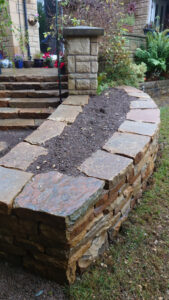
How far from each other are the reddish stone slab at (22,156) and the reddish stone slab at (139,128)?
3.03 ft

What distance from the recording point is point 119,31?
16.0 feet

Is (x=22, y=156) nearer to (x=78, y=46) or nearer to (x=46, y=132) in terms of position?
(x=46, y=132)

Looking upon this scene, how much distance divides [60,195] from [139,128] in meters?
1.38

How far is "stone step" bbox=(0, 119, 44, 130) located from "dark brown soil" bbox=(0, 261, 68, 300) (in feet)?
6.38

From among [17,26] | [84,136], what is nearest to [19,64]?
[17,26]

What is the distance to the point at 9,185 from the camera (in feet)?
4.99

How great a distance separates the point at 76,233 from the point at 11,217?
411 millimetres

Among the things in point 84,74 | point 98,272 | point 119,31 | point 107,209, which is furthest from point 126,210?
point 119,31

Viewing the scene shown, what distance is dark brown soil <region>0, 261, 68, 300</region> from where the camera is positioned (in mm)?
1415

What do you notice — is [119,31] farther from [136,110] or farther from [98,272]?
[98,272]

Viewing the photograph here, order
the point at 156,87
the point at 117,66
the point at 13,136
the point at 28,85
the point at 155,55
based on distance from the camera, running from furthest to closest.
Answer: the point at 156,87
the point at 155,55
the point at 117,66
the point at 28,85
the point at 13,136

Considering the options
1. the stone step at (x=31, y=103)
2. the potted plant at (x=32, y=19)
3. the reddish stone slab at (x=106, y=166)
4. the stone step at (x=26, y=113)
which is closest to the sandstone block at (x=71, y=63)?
the stone step at (x=31, y=103)

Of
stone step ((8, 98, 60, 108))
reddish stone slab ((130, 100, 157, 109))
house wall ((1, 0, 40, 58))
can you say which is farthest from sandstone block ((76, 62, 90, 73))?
house wall ((1, 0, 40, 58))

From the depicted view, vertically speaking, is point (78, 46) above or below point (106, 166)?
above
